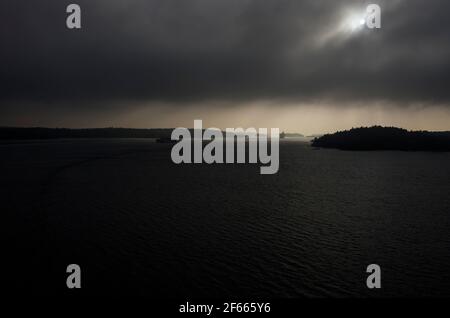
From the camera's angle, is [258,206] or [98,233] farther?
[258,206]

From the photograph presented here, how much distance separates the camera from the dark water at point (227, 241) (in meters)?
16.4

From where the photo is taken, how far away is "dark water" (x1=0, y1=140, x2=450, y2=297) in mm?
16422

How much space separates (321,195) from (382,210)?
985 cm

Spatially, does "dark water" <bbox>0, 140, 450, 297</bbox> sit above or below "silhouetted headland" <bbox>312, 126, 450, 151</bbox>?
below

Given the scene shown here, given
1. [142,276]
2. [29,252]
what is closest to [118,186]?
[29,252]

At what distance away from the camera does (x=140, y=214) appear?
3156 centimetres

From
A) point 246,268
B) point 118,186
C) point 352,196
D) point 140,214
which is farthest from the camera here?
point 118,186

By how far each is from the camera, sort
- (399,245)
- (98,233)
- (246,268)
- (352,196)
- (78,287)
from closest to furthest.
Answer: (78,287), (246,268), (399,245), (98,233), (352,196)

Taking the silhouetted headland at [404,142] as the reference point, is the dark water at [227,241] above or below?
below

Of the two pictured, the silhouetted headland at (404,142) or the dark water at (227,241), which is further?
the silhouetted headland at (404,142)

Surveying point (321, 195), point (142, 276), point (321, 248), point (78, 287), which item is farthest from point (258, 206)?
point (78, 287)

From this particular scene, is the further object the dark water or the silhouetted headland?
the silhouetted headland
